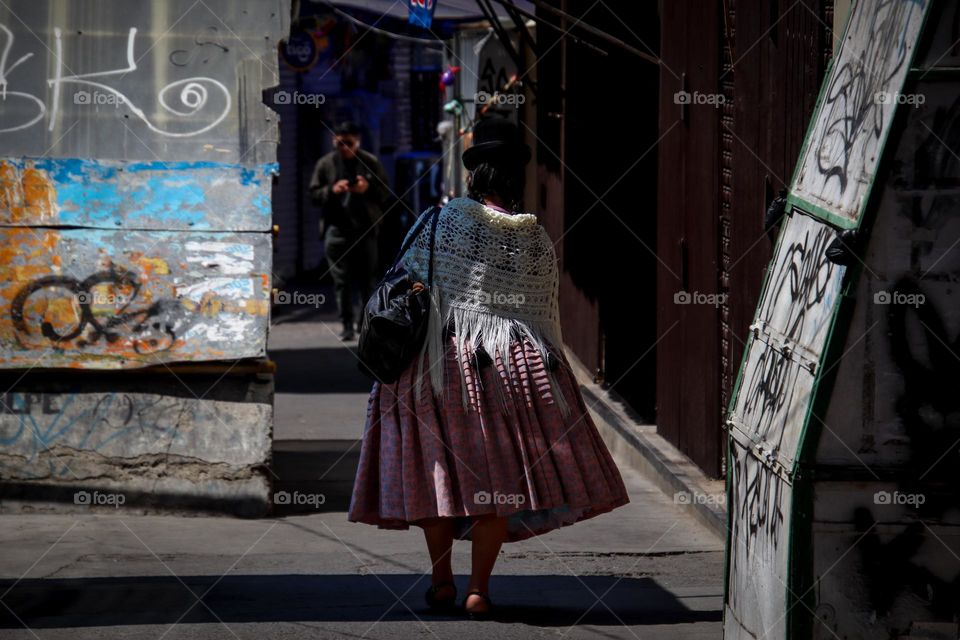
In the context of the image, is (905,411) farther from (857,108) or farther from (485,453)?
(485,453)

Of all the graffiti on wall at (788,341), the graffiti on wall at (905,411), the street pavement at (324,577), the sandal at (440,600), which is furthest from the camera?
the sandal at (440,600)

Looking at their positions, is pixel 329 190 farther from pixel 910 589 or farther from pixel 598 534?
pixel 910 589

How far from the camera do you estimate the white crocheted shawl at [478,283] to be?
17.4ft

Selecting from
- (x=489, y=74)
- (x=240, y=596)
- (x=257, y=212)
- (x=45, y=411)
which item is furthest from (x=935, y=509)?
(x=489, y=74)

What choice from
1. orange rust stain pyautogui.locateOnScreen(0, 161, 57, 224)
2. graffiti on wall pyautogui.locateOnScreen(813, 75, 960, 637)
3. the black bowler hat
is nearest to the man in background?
orange rust stain pyautogui.locateOnScreen(0, 161, 57, 224)

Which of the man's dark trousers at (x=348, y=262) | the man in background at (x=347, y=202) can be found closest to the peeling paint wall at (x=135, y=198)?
the man in background at (x=347, y=202)

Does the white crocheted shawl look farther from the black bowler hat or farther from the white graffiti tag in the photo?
the white graffiti tag

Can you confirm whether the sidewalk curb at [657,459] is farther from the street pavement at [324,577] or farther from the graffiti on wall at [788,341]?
the graffiti on wall at [788,341]

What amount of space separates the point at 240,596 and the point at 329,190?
8.45m

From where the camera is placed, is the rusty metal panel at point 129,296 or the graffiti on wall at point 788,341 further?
the rusty metal panel at point 129,296

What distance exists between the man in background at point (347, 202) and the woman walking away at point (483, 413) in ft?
27.2

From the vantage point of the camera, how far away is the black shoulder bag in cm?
523

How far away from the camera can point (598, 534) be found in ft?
22.7

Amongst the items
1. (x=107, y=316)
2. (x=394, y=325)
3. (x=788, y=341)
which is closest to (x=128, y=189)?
(x=107, y=316)
